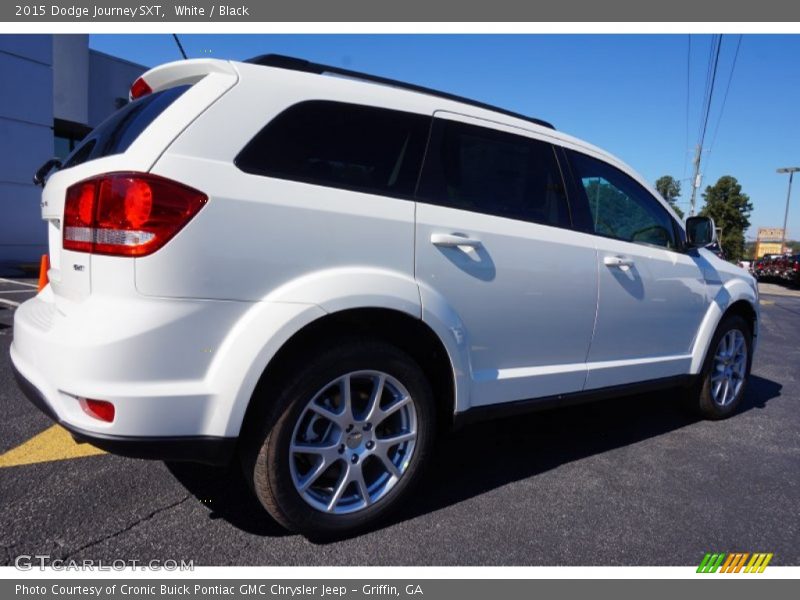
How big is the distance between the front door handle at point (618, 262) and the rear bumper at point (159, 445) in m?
2.27

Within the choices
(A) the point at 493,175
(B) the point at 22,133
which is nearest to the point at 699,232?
(A) the point at 493,175

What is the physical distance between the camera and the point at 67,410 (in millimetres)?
1979

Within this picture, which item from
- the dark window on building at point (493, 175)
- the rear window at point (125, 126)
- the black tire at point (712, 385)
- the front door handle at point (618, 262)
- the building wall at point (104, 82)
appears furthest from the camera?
the building wall at point (104, 82)

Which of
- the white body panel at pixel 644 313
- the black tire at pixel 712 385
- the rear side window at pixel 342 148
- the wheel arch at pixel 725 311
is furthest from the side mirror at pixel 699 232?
the rear side window at pixel 342 148

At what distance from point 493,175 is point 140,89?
1729 millimetres

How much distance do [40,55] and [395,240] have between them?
529 inches

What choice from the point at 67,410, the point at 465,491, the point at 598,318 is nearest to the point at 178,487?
the point at 67,410

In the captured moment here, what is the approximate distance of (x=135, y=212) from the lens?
1.91 m

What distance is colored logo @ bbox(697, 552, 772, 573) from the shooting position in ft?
7.80

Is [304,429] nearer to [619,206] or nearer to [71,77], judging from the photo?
[619,206]

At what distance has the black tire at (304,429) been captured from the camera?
6.99 ft

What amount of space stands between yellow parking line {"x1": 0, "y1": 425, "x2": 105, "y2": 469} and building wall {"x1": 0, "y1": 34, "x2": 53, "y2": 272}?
36.4 ft

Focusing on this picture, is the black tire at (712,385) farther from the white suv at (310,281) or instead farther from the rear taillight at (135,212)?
the rear taillight at (135,212)

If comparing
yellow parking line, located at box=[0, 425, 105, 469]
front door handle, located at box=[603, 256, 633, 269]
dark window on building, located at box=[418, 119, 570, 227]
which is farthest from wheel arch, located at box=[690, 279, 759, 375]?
yellow parking line, located at box=[0, 425, 105, 469]
